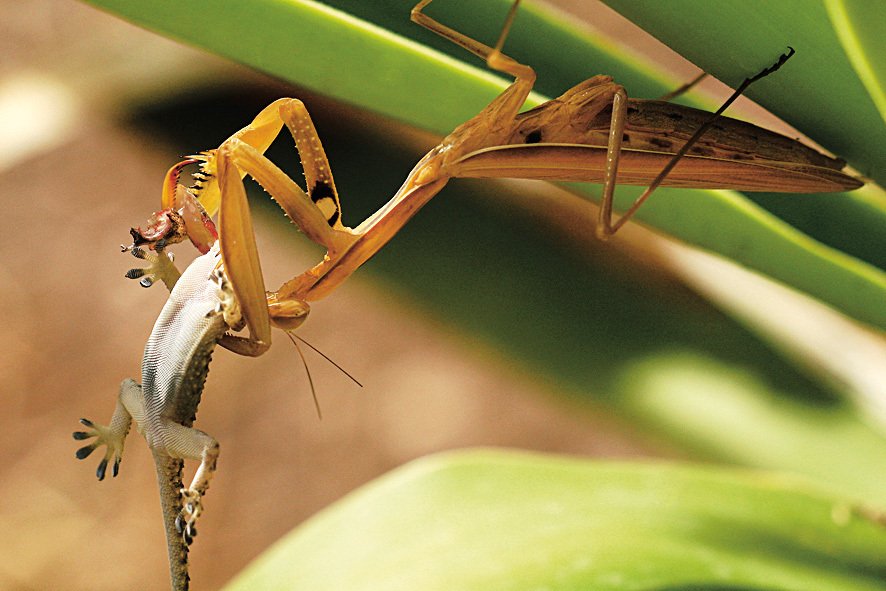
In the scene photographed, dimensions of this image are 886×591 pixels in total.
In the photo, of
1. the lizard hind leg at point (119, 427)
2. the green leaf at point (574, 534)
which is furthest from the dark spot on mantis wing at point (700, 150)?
the lizard hind leg at point (119, 427)

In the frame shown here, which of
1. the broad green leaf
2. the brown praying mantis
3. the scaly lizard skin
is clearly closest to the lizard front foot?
the scaly lizard skin

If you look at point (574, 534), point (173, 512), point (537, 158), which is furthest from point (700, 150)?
point (173, 512)

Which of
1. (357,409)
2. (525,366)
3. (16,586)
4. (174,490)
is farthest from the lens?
(357,409)

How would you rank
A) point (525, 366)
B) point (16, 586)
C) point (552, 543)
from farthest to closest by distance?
point (16, 586) < point (525, 366) < point (552, 543)

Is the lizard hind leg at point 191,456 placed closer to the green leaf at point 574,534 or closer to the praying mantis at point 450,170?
the praying mantis at point 450,170

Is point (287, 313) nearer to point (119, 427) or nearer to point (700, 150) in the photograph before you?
point (119, 427)

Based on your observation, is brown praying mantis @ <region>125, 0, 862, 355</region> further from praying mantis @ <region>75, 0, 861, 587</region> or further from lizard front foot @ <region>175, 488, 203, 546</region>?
lizard front foot @ <region>175, 488, 203, 546</region>

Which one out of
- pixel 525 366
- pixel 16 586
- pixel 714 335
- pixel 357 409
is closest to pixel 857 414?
pixel 714 335

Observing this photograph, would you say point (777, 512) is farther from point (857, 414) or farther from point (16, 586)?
point (16, 586)
